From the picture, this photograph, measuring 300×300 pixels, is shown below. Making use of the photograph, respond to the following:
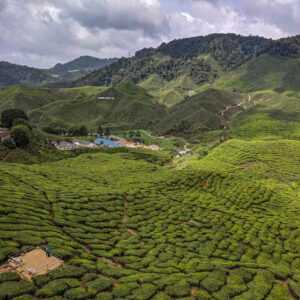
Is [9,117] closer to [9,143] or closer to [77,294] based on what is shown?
[9,143]

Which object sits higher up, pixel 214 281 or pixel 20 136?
pixel 20 136

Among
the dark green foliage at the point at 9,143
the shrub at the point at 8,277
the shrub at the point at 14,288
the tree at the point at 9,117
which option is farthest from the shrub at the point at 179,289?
the tree at the point at 9,117

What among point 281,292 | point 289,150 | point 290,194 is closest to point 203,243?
point 281,292

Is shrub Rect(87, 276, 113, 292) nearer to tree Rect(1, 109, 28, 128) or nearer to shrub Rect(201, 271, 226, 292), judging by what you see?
shrub Rect(201, 271, 226, 292)

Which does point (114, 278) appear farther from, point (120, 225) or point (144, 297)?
point (120, 225)

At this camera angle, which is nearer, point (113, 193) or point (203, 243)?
point (203, 243)

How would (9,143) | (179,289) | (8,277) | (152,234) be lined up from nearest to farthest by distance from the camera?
(8,277)
(179,289)
(152,234)
(9,143)

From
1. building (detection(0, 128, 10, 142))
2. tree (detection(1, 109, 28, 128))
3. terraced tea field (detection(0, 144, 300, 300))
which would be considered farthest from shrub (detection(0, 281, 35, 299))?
tree (detection(1, 109, 28, 128))

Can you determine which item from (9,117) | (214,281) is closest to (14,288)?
(214,281)
